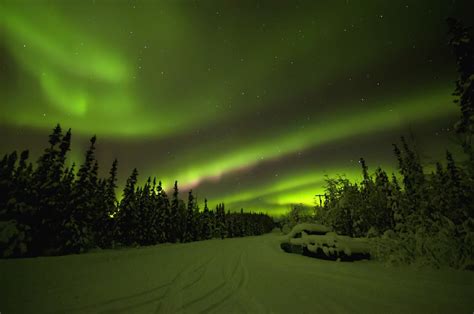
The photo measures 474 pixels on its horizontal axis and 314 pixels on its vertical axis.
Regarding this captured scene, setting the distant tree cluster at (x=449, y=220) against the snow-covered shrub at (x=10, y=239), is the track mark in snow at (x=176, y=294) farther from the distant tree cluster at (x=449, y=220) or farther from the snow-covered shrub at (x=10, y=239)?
the snow-covered shrub at (x=10, y=239)

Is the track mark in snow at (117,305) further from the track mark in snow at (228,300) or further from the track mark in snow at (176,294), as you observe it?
the track mark in snow at (228,300)

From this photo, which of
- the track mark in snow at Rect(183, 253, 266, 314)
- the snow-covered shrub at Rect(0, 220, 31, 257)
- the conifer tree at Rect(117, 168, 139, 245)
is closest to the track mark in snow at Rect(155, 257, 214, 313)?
the track mark in snow at Rect(183, 253, 266, 314)

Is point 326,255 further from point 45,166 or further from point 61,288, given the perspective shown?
point 45,166

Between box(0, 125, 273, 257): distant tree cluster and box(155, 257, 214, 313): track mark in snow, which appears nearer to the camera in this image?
box(155, 257, 214, 313): track mark in snow

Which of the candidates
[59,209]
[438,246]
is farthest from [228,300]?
[59,209]

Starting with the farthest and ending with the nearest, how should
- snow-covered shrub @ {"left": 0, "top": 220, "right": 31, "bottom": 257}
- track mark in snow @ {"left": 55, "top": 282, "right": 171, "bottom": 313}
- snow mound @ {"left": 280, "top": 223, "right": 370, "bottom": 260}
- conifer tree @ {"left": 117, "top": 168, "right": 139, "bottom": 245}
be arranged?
conifer tree @ {"left": 117, "top": 168, "right": 139, "bottom": 245}
snow-covered shrub @ {"left": 0, "top": 220, "right": 31, "bottom": 257}
snow mound @ {"left": 280, "top": 223, "right": 370, "bottom": 260}
track mark in snow @ {"left": 55, "top": 282, "right": 171, "bottom": 313}

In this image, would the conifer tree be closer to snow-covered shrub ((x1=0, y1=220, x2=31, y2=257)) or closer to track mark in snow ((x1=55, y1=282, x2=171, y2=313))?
snow-covered shrub ((x1=0, y1=220, x2=31, y2=257))

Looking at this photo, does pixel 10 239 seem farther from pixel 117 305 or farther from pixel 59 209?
pixel 117 305

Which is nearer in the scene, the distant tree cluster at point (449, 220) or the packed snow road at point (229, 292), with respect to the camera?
the packed snow road at point (229, 292)

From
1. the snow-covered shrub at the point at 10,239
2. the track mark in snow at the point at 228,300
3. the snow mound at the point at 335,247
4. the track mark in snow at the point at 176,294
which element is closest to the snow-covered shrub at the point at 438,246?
the snow mound at the point at 335,247

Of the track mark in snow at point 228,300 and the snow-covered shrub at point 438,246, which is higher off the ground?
the snow-covered shrub at point 438,246

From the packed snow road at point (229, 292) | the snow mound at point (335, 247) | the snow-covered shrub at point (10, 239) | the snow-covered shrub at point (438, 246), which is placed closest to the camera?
the packed snow road at point (229, 292)

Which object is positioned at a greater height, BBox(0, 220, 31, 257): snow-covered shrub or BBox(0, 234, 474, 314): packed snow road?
BBox(0, 220, 31, 257): snow-covered shrub

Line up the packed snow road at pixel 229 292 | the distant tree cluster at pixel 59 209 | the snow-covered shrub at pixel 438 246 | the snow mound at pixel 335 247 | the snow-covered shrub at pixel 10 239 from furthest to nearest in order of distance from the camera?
the distant tree cluster at pixel 59 209
the snow-covered shrub at pixel 10 239
the snow mound at pixel 335 247
the snow-covered shrub at pixel 438 246
the packed snow road at pixel 229 292
